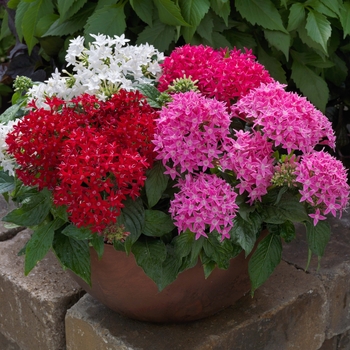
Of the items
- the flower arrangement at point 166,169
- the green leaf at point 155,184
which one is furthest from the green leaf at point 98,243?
the green leaf at point 155,184

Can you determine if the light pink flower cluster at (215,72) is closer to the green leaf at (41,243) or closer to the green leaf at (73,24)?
the green leaf at (41,243)

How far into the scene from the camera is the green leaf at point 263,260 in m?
1.27

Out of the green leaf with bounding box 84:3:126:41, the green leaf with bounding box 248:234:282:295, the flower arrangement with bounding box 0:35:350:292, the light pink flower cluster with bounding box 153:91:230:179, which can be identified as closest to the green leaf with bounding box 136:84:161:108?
the flower arrangement with bounding box 0:35:350:292

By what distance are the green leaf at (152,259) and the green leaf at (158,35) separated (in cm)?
76

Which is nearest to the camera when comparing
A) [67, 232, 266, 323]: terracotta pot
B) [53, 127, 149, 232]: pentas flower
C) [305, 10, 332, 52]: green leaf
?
[53, 127, 149, 232]: pentas flower

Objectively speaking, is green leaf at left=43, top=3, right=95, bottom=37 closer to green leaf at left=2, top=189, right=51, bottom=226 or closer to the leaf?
the leaf

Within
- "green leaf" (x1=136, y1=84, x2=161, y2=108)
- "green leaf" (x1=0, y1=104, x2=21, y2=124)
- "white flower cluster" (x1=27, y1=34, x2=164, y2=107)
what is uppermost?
"white flower cluster" (x1=27, y1=34, x2=164, y2=107)

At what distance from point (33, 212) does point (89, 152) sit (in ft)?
0.74

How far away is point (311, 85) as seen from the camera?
6.46 feet

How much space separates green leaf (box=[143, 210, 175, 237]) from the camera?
1219mm

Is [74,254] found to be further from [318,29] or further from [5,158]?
[318,29]

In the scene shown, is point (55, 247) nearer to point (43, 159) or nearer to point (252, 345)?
point (43, 159)

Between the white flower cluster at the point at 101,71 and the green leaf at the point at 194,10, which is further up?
the white flower cluster at the point at 101,71

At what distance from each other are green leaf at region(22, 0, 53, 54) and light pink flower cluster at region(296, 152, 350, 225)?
1029mm
